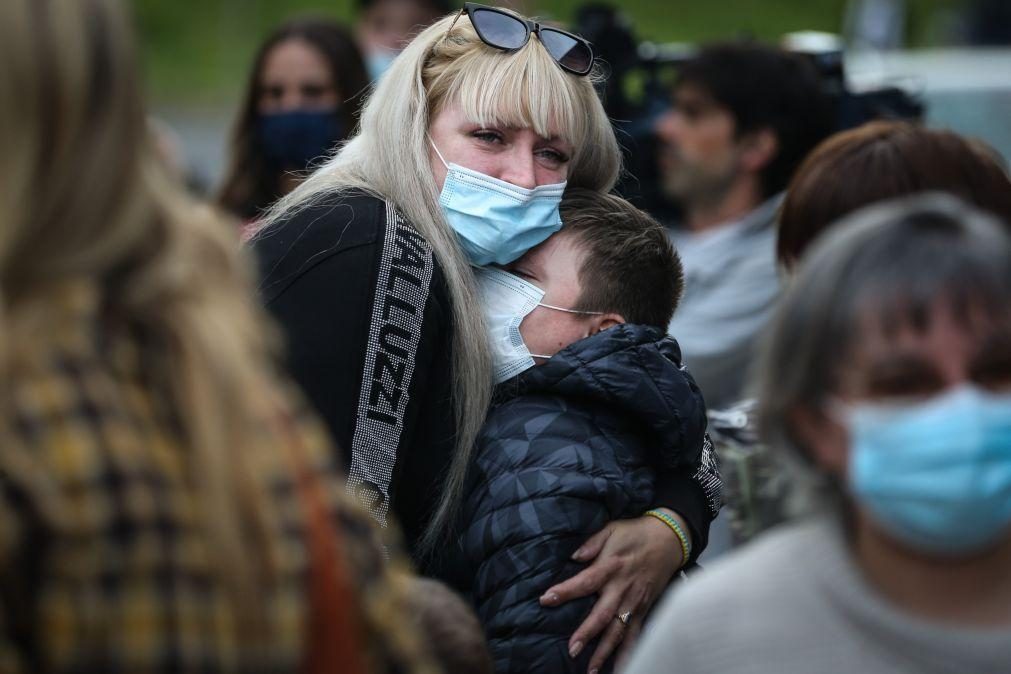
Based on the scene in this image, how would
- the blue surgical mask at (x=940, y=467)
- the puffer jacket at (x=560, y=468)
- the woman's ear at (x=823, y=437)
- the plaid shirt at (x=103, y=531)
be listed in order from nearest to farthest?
the plaid shirt at (x=103, y=531) → the blue surgical mask at (x=940, y=467) → the woman's ear at (x=823, y=437) → the puffer jacket at (x=560, y=468)

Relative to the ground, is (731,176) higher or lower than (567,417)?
lower

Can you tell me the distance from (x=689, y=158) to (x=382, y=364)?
3.09 metres

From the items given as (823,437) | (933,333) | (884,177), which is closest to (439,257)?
(884,177)

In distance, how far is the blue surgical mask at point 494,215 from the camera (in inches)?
108

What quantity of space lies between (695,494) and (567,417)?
14.4 inches

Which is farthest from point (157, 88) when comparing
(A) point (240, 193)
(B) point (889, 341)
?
(B) point (889, 341)

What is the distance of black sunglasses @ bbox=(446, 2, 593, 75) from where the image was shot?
2.82 m

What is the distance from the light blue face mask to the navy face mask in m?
2.24

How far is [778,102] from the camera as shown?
504 cm

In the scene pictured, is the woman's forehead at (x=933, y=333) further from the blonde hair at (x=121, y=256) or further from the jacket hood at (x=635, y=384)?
the jacket hood at (x=635, y=384)

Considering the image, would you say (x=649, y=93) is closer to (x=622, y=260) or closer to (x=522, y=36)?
(x=522, y=36)

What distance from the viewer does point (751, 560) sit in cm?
171

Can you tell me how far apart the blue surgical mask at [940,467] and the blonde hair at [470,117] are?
1.12 metres

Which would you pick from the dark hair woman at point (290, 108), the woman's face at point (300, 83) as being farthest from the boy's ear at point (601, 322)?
→ the woman's face at point (300, 83)
